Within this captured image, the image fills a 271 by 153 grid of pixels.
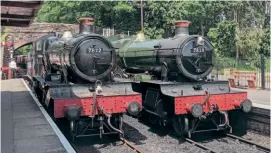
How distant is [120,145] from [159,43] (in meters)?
3.05

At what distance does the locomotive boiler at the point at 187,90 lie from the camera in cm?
843

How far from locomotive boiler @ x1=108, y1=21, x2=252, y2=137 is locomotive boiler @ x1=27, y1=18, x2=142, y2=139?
39.0 inches

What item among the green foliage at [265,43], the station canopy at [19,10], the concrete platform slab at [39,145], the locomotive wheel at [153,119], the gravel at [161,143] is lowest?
the gravel at [161,143]

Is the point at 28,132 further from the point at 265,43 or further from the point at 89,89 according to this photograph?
the point at 265,43

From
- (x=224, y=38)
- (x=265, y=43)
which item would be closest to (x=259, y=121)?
(x=265, y=43)

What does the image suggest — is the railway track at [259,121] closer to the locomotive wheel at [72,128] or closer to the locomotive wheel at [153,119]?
the locomotive wheel at [153,119]

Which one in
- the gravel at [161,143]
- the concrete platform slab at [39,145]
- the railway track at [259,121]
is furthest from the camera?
the railway track at [259,121]

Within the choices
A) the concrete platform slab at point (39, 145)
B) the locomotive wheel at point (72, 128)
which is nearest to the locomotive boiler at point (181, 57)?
the locomotive wheel at point (72, 128)

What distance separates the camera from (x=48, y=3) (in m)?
40.7

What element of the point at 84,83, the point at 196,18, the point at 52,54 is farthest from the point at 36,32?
the point at 84,83

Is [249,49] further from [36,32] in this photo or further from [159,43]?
[159,43]

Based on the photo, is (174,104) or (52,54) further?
(52,54)

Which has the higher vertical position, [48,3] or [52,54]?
[48,3]

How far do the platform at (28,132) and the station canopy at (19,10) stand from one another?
2224 millimetres
